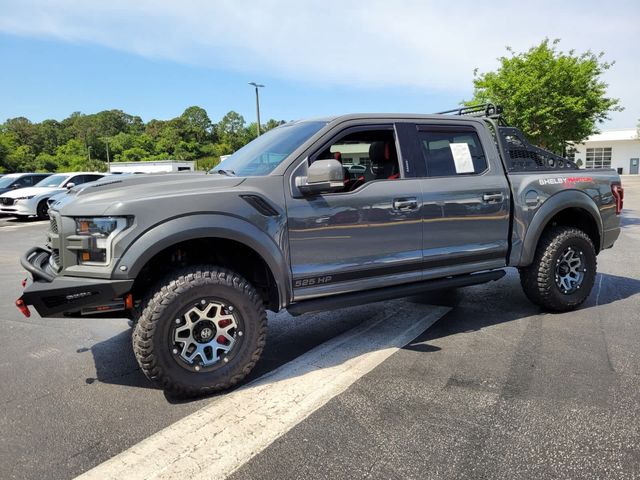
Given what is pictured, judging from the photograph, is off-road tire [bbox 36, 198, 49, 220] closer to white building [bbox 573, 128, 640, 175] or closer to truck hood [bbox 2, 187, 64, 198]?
truck hood [bbox 2, 187, 64, 198]

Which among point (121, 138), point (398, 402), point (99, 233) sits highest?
point (121, 138)

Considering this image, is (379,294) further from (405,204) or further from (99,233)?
(99,233)

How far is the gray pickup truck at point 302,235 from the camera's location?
10.2ft

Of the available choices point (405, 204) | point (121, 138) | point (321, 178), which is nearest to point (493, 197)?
point (405, 204)

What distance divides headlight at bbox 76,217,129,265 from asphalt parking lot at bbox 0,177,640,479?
0.98 m

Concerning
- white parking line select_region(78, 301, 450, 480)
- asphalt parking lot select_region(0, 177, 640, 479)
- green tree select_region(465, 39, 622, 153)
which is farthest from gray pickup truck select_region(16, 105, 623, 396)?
green tree select_region(465, 39, 622, 153)

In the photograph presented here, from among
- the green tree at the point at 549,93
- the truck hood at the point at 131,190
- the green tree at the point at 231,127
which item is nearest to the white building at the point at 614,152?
the green tree at the point at 549,93

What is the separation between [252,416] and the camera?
3010 mm

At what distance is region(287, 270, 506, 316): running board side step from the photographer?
3623mm

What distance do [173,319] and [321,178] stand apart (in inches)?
54.0

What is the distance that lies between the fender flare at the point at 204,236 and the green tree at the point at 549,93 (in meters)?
10.6

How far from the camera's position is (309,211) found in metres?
3.57

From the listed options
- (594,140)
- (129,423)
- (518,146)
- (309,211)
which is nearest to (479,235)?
(518,146)

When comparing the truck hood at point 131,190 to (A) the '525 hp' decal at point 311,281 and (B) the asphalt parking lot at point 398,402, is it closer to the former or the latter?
(A) the '525 hp' decal at point 311,281
